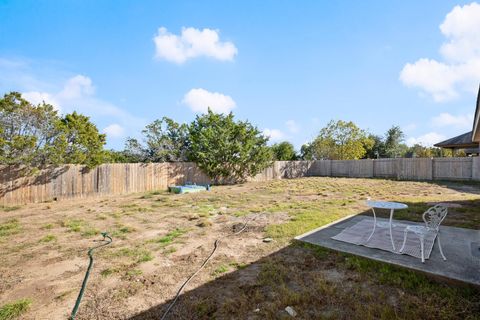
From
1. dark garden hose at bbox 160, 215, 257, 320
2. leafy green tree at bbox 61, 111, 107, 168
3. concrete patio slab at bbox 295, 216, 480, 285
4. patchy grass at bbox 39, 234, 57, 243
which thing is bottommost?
patchy grass at bbox 39, 234, 57, 243

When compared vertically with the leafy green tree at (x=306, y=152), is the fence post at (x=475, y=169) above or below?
below

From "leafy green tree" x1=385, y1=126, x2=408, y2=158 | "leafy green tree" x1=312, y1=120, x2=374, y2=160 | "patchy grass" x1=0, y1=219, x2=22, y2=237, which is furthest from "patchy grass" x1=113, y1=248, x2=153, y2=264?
"leafy green tree" x1=385, y1=126, x2=408, y2=158

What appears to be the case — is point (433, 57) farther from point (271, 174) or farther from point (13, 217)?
point (13, 217)

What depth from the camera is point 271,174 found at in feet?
58.3

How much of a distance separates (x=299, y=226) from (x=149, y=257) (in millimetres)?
2891

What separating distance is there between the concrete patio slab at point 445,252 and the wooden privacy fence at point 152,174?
30.1 feet

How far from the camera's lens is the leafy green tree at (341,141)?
2322cm

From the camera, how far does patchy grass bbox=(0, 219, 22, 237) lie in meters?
4.74

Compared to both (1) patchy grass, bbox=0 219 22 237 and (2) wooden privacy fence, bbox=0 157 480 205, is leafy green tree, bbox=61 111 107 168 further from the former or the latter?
(1) patchy grass, bbox=0 219 22 237

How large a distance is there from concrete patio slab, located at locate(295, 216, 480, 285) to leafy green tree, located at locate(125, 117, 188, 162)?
12682mm

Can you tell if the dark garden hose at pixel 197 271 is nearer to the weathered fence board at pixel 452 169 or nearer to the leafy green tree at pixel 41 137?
the leafy green tree at pixel 41 137

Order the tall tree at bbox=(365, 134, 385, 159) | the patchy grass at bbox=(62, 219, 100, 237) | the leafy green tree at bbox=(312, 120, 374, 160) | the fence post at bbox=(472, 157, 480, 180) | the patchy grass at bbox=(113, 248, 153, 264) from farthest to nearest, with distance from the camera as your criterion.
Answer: the tall tree at bbox=(365, 134, 385, 159) → the leafy green tree at bbox=(312, 120, 374, 160) → the fence post at bbox=(472, 157, 480, 180) → the patchy grass at bbox=(62, 219, 100, 237) → the patchy grass at bbox=(113, 248, 153, 264)

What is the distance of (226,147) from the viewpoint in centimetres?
1391

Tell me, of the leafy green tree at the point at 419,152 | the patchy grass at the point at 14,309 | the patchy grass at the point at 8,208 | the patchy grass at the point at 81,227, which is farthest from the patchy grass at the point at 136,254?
the leafy green tree at the point at 419,152
